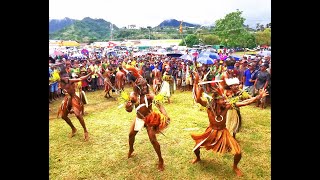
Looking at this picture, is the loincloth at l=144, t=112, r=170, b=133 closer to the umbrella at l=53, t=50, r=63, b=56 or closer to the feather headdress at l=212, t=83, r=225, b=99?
the feather headdress at l=212, t=83, r=225, b=99

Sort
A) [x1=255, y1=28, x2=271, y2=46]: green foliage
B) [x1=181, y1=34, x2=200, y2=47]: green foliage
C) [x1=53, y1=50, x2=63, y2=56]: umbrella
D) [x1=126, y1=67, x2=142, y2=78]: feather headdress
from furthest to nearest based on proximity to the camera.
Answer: [x1=53, y1=50, x2=63, y2=56]: umbrella → [x1=255, y1=28, x2=271, y2=46]: green foliage → [x1=181, y1=34, x2=200, y2=47]: green foliage → [x1=126, y1=67, x2=142, y2=78]: feather headdress

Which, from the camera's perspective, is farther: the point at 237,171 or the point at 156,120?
the point at 156,120

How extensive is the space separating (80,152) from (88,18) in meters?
3.50

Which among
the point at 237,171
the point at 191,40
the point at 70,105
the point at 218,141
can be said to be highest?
the point at 191,40

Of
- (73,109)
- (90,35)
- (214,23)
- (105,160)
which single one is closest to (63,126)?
(73,109)

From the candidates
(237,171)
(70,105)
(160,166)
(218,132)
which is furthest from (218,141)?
(70,105)

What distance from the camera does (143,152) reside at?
257 inches

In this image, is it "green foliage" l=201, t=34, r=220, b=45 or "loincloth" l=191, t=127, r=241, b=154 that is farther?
"green foliage" l=201, t=34, r=220, b=45

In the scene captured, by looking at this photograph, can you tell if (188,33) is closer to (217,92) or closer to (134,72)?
(134,72)

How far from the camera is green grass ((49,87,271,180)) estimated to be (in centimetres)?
589

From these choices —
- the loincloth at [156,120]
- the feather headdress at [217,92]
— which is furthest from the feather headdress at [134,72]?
the feather headdress at [217,92]

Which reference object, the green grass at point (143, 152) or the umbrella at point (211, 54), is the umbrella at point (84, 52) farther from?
the umbrella at point (211, 54)

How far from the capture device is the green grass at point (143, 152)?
589cm

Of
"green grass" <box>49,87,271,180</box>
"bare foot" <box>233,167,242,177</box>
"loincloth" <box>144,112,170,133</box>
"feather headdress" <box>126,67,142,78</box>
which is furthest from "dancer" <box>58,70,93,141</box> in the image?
"bare foot" <box>233,167,242,177</box>
